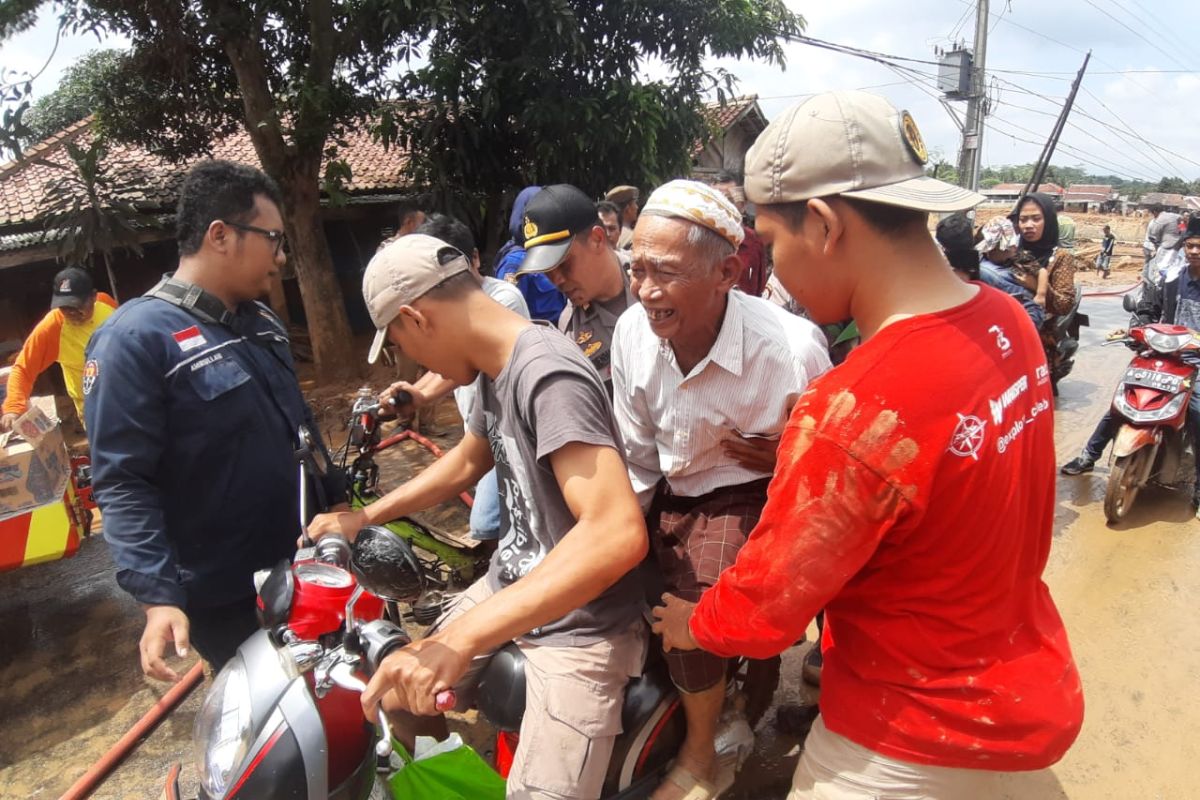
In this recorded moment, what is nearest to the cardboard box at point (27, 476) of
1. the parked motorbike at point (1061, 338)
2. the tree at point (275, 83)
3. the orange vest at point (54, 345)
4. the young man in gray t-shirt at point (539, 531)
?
the orange vest at point (54, 345)

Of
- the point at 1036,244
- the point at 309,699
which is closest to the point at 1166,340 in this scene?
the point at 1036,244

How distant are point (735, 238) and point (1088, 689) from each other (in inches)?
100

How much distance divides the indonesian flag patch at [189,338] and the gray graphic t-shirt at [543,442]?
34.2 inches

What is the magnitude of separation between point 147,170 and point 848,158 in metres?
12.6

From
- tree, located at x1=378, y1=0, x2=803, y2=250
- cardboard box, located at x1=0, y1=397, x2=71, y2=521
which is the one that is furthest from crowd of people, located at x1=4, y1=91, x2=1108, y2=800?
tree, located at x1=378, y1=0, x2=803, y2=250

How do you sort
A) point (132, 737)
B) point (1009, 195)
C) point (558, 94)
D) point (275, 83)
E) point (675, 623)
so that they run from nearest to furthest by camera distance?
1. point (675, 623)
2. point (132, 737)
3. point (558, 94)
4. point (275, 83)
5. point (1009, 195)

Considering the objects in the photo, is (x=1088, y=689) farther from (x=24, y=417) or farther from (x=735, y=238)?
(x=24, y=417)

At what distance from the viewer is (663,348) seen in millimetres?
2172

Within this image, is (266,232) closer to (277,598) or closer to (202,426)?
(202,426)

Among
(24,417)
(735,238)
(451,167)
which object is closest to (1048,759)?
(735,238)

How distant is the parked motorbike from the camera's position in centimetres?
581

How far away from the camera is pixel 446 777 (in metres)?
1.64

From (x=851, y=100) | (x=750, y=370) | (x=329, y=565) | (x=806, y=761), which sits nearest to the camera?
(x=851, y=100)

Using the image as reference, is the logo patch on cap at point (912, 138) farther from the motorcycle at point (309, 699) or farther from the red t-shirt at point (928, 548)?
the motorcycle at point (309, 699)
